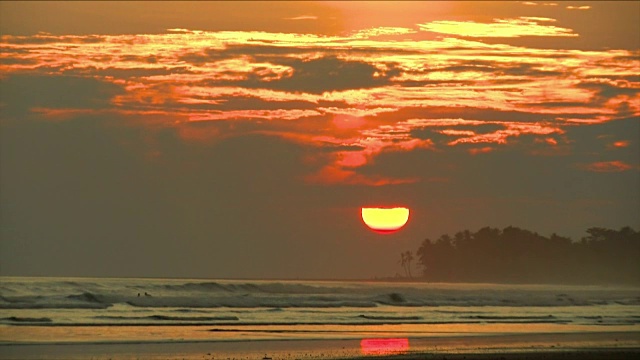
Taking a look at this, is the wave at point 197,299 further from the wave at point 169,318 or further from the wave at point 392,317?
the wave at point 392,317

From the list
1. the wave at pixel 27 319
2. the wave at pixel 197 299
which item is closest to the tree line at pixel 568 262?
the wave at pixel 197 299

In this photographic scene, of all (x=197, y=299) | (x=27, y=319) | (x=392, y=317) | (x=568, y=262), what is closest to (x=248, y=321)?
(x=392, y=317)

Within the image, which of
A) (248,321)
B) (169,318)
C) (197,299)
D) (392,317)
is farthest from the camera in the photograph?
(197,299)

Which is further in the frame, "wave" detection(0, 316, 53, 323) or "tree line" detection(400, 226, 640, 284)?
"tree line" detection(400, 226, 640, 284)

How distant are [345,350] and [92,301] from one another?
1307 inches

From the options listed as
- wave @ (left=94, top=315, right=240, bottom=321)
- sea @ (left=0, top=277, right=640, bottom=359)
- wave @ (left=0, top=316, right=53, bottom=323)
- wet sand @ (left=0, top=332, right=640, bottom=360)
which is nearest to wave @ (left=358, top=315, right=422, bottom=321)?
sea @ (left=0, top=277, right=640, bottom=359)

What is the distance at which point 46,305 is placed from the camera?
5578 centimetres

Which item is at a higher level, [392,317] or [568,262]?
[568,262]

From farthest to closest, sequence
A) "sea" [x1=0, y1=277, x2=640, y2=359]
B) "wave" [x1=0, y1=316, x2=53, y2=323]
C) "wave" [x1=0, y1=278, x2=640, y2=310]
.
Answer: "wave" [x1=0, y1=278, x2=640, y2=310] → "wave" [x1=0, y1=316, x2=53, y2=323] → "sea" [x1=0, y1=277, x2=640, y2=359]

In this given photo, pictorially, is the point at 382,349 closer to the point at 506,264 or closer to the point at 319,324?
the point at 319,324

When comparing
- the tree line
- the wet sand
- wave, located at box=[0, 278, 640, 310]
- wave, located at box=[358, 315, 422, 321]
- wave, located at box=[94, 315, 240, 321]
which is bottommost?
the wet sand

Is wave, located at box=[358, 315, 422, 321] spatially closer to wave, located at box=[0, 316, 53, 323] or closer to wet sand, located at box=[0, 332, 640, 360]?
wet sand, located at box=[0, 332, 640, 360]

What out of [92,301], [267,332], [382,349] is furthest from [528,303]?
[382,349]

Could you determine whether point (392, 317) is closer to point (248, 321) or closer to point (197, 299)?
point (248, 321)
